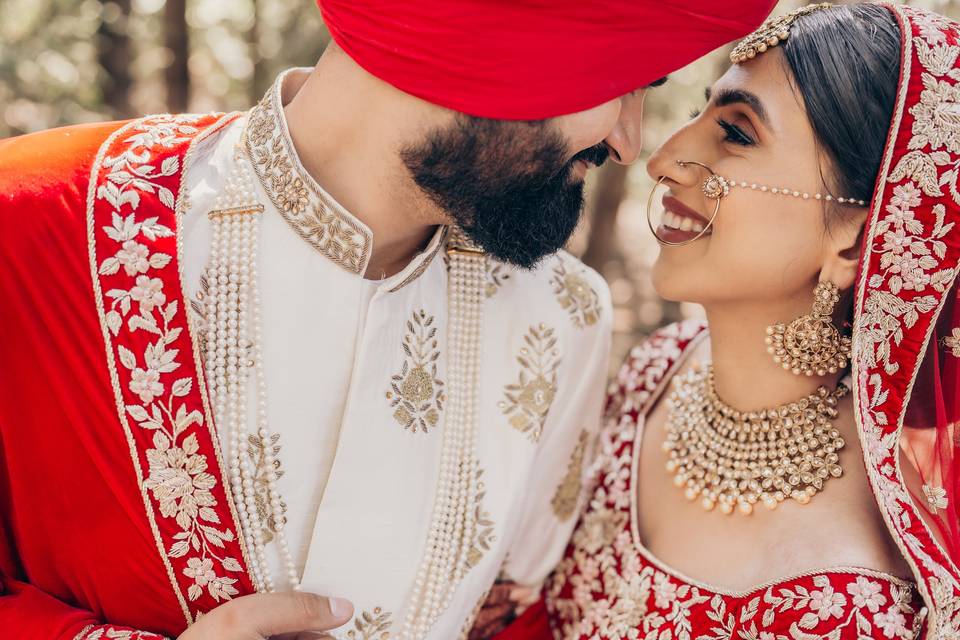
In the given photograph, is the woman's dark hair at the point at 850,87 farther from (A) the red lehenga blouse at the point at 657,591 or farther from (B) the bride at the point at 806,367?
(A) the red lehenga blouse at the point at 657,591

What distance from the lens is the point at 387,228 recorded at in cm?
158

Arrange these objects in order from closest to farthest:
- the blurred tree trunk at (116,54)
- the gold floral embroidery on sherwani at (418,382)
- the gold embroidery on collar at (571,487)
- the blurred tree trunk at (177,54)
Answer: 1. the gold floral embroidery on sherwani at (418,382)
2. the gold embroidery on collar at (571,487)
3. the blurred tree trunk at (177,54)
4. the blurred tree trunk at (116,54)

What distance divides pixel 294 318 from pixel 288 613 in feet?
1.57

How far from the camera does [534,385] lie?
1.76m

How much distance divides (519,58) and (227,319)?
0.65 meters

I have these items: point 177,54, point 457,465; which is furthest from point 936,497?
point 177,54

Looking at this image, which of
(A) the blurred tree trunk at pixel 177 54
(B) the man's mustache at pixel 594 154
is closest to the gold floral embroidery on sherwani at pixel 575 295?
(B) the man's mustache at pixel 594 154

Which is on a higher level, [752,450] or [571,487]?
[752,450]

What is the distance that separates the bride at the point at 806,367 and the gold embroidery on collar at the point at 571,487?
57 mm

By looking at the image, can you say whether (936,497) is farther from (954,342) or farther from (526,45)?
(526,45)

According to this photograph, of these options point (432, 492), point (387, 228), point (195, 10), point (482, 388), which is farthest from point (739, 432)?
point (195, 10)

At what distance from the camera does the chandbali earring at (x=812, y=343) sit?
5.76ft

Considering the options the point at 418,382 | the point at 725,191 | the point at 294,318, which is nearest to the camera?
the point at 294,318

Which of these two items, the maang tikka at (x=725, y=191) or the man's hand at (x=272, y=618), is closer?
the man's hand at (x=272, y=618)
